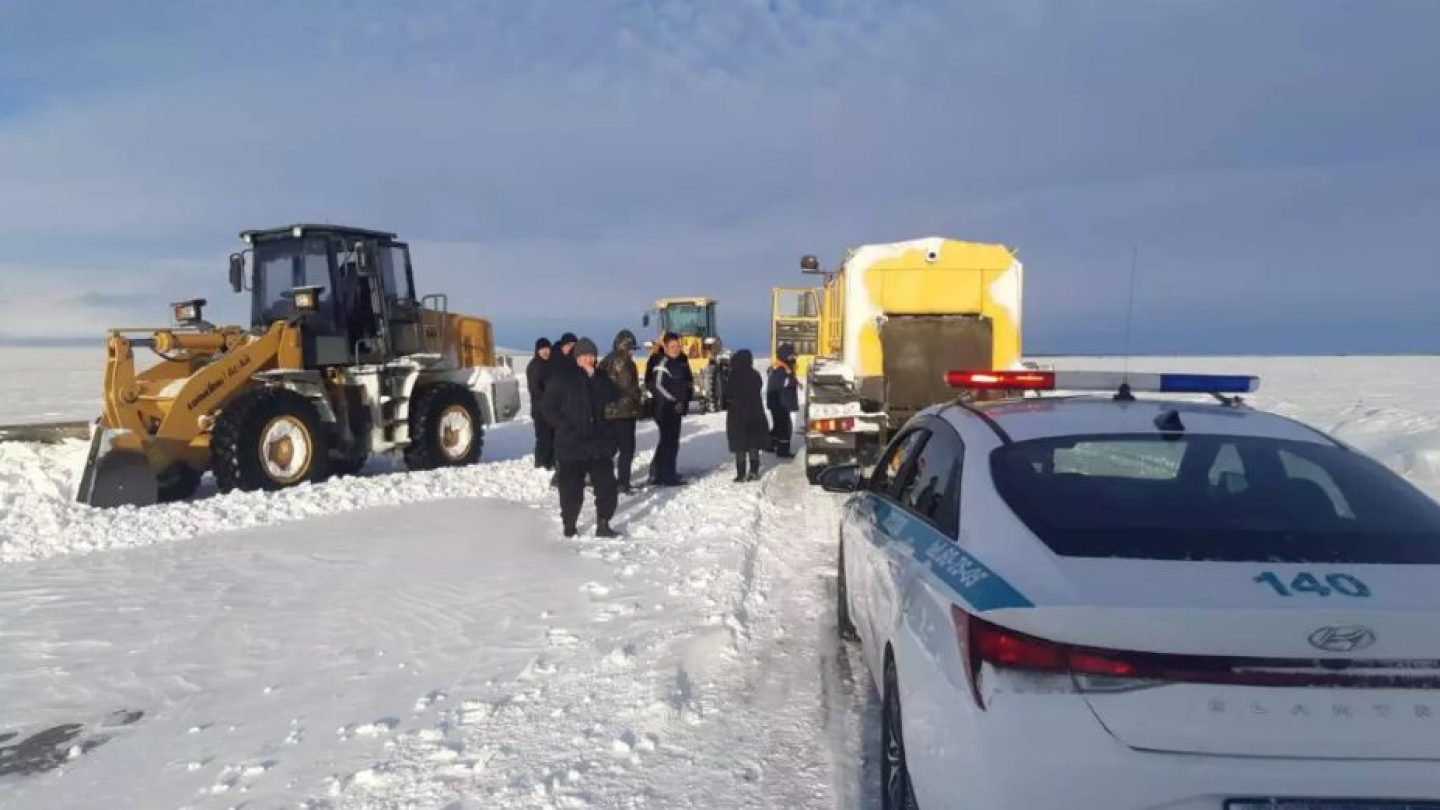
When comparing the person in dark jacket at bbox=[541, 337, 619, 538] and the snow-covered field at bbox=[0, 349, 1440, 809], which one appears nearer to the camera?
the snow-covered field at bbox=[0, 349, 1440, 809]

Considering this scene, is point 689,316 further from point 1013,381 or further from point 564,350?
point 1013,381

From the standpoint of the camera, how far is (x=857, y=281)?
1134 centimetres

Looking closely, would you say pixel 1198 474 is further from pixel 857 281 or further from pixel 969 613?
pixel 857 281

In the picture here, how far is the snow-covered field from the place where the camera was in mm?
3855

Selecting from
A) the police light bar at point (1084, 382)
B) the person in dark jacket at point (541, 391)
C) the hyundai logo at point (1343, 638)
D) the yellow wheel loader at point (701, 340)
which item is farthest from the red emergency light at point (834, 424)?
the yellow wheel loader at point (701, 340)

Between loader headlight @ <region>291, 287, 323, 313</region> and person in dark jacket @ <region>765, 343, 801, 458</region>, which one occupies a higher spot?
loader headlight @ <region>291, 287, 323, 313</region>

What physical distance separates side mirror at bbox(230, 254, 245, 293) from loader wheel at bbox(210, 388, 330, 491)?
2030mm

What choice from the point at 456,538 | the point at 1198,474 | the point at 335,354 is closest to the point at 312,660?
the point at 456,538

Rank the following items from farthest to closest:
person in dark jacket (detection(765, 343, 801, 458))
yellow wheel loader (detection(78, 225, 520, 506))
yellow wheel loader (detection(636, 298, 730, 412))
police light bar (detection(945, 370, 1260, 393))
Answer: yellow wheel loader (detection(636, 298, 730, 412)) → person in dark jacket (detection(765, 343, 801, 458)) → yellow wheel loader (detection(78, 225, 520, 506)) → police light bar (detection(945, 370, 1260, 393))

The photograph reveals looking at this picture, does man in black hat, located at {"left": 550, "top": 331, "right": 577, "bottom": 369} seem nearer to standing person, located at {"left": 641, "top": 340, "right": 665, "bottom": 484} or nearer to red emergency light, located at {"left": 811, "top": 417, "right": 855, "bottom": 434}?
standing person, located at {"left": 641, "top": 340, "right": 665, "bottom": 484}

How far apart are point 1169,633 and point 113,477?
33.0 ft

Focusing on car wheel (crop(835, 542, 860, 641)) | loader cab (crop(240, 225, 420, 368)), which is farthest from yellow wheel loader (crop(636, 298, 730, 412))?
car wheel (crop(835, 542, 860, 641))

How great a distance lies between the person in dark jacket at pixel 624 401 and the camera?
10280mm

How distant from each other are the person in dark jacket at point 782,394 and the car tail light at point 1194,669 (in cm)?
1093
